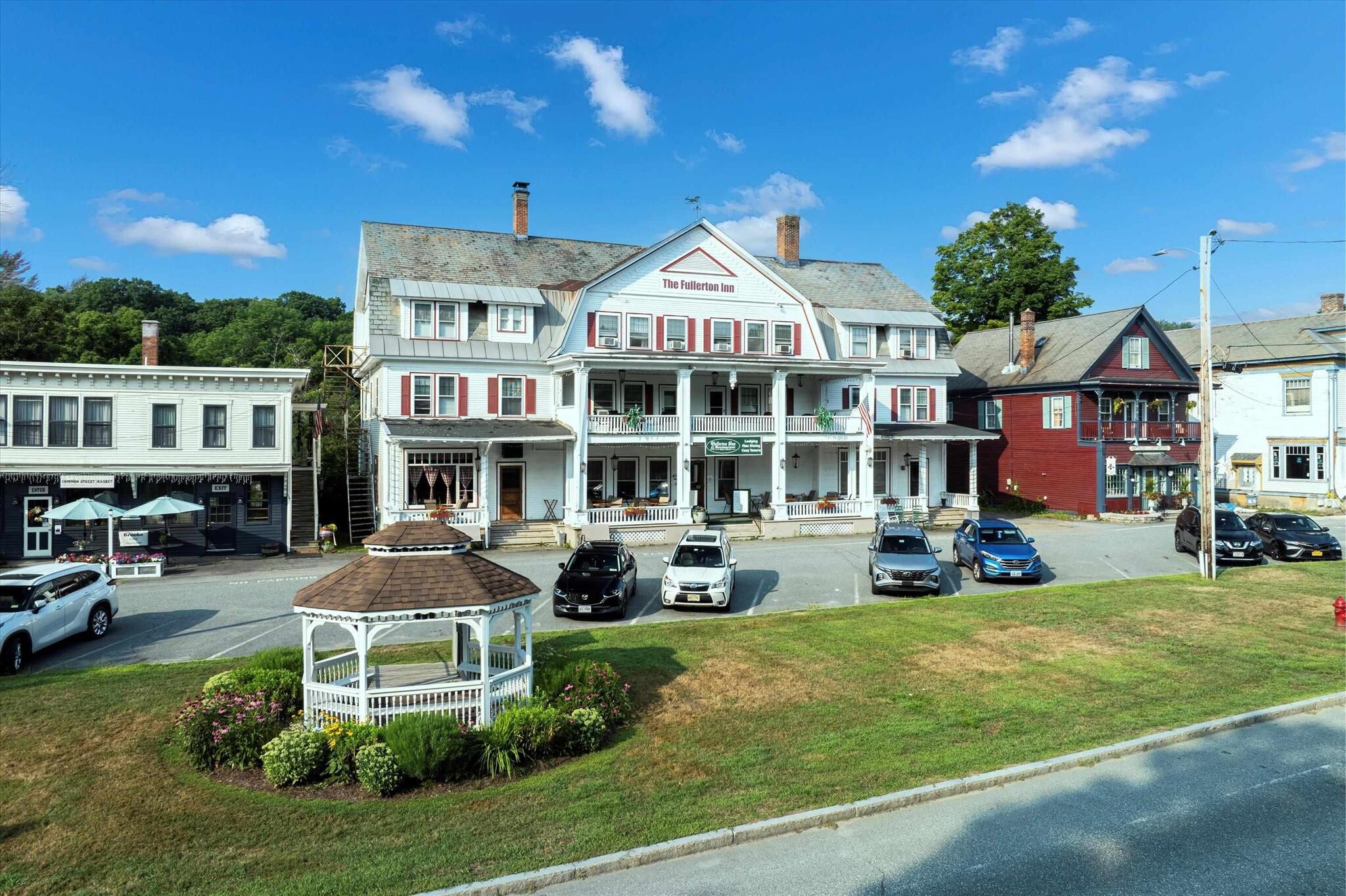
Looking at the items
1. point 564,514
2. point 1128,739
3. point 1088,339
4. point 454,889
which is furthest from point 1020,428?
point 454,889

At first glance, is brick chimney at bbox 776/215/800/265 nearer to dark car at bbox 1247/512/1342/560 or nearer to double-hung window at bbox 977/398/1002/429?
double-hung window at bbox 977/398/1002/429

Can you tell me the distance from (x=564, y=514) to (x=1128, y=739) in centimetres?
2540

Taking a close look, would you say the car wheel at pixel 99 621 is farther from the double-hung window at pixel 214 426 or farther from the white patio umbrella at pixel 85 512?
the double-hung window at pixel 214 426

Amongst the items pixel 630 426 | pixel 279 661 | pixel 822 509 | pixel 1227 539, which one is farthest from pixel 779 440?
pixel 279 661

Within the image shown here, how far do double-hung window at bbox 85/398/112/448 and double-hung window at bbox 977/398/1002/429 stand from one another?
4153 cm

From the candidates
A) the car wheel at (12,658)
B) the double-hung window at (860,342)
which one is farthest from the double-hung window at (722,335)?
the car wheel at (12,658)

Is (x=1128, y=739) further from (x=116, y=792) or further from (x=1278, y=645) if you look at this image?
(x=116, y=792)

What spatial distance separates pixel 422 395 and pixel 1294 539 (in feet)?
103

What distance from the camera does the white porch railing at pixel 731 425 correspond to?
3512 centimetres

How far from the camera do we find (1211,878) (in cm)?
788

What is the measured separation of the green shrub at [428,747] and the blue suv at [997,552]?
17.8 metres

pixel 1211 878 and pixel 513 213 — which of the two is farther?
pixel 513 213

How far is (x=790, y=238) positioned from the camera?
4422 centimetres

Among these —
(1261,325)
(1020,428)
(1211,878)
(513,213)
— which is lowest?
(1211,878)
